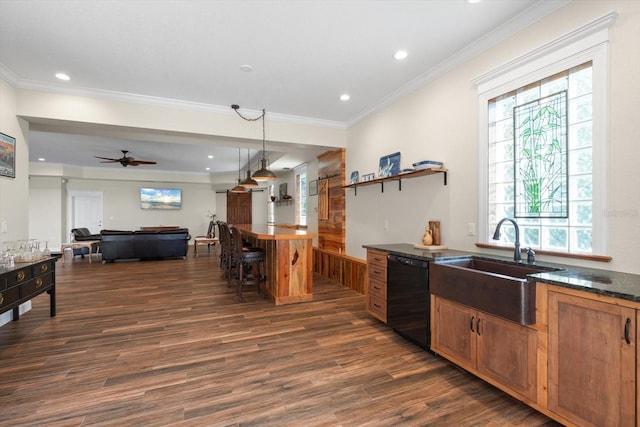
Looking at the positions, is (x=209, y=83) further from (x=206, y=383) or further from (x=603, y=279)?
(x=603, y=279)

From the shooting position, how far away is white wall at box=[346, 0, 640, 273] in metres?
1.85

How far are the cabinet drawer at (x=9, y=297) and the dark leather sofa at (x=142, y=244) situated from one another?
16.7 feet

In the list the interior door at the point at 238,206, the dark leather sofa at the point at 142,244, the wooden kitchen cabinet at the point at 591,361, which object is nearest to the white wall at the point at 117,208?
the interior door at the point at 238,206

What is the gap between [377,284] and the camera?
3.29m

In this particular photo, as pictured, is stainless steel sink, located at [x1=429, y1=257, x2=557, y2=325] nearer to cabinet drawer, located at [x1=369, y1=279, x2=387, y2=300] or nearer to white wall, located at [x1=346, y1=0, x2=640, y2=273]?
white wall, located at [x1=346, y1=0, x2=640, y2=273]

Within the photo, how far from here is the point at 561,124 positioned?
7.31 feet

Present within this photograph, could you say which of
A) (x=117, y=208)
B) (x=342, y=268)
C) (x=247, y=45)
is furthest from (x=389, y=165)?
(x=117, y=208)

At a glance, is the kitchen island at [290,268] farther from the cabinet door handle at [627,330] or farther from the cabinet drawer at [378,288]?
the cabinet door handle at [627,330]

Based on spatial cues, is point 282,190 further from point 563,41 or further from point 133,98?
point 563,41

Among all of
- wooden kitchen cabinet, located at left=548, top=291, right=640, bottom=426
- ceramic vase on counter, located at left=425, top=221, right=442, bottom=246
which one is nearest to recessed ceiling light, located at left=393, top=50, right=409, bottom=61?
ceramic vase on counter, located at left=425, top=221, right=442, bottom=246

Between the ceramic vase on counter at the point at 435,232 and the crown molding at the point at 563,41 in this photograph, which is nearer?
the crown molding at the point at 563,41

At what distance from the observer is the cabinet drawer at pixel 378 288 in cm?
316

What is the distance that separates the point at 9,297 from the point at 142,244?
5293mm

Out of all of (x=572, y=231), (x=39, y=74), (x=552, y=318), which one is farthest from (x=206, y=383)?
(x=39, y=74)
